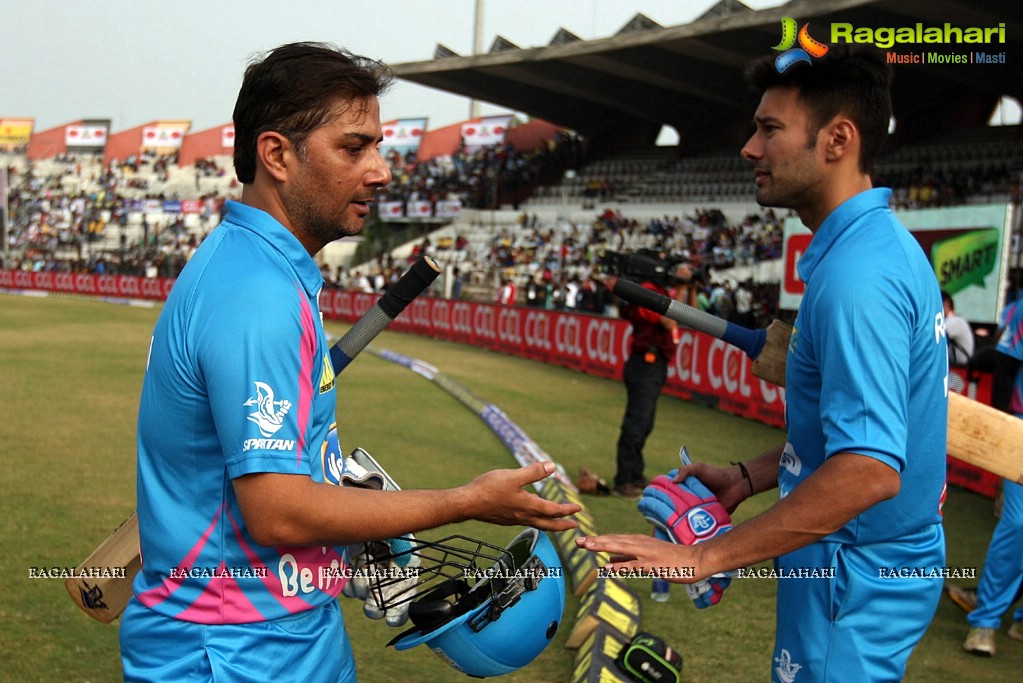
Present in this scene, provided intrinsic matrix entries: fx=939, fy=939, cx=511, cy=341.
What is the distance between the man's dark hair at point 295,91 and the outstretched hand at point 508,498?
0.87m

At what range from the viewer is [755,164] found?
8.59ft

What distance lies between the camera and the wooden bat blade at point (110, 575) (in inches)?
98.1

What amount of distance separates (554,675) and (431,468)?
452cm

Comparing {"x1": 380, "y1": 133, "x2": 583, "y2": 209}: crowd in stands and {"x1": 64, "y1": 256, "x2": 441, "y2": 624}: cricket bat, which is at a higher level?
{"x1": 380, "y1": 133, "x2": 583, "y2": 209}: crowd in stands

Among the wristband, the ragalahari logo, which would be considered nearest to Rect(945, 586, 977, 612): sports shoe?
the wristband

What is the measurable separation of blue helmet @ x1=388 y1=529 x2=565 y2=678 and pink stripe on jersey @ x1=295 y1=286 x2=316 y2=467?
1.94ft

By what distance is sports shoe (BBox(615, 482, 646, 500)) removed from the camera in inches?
332

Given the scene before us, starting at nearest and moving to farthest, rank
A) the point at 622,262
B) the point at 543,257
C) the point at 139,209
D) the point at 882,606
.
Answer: the point at 882,606 → the point at 622,262 → the point at 543,257 → the point at 139,209

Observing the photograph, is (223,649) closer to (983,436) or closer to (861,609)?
(861,609)

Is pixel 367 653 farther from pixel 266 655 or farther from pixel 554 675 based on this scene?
pixel 266 655

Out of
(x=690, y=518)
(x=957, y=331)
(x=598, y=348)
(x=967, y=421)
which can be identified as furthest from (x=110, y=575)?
(x=598, y=348)

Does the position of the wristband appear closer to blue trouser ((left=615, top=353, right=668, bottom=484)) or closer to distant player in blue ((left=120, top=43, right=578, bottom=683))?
distant player in blue ((left=120, top=43, right=578, bottom=683))

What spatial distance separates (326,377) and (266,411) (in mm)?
307

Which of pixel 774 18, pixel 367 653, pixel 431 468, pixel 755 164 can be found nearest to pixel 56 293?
pixel 774 18
